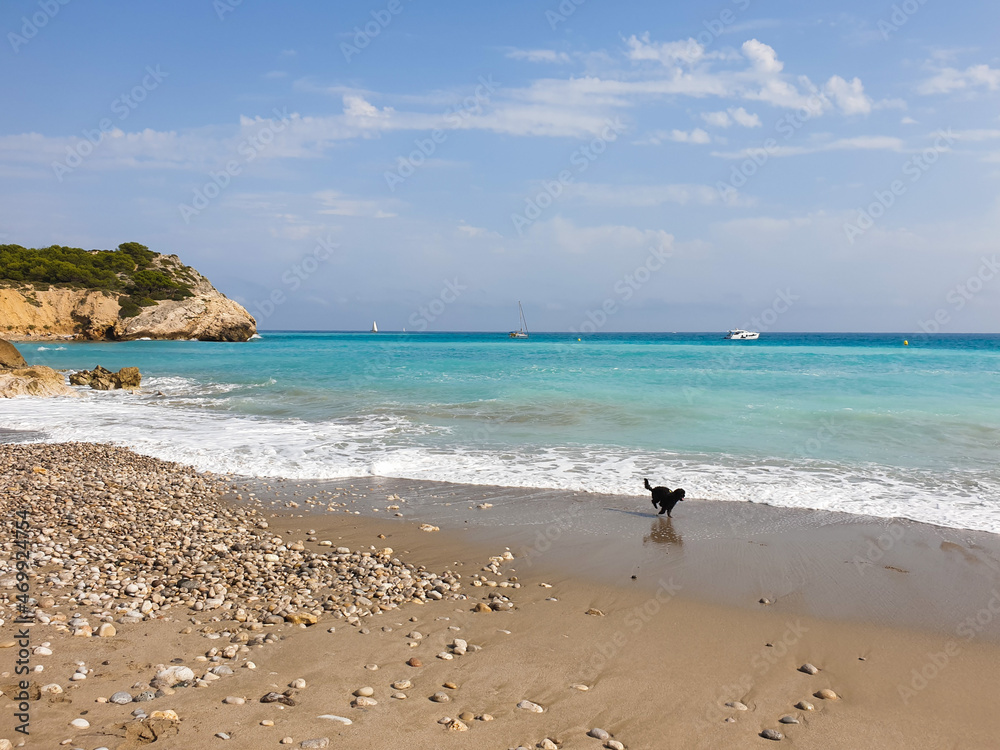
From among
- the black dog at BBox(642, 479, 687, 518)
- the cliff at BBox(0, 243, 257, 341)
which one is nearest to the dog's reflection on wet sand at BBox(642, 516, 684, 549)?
the black dog at BBox(642, 479, 687, 518)

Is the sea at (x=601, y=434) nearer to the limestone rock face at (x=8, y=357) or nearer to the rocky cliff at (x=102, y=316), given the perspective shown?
the limestone rock face at (x=8, y=357)

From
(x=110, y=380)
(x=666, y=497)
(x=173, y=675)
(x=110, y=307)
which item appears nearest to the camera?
(x=173, y=675)

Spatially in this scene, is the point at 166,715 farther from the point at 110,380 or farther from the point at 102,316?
the point at 102,316

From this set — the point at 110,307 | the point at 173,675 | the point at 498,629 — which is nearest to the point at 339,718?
the point at 173,675

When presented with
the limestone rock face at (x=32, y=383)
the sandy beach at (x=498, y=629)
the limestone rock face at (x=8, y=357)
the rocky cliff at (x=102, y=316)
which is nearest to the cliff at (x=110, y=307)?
the rocky cliff at (x=102, y=316)

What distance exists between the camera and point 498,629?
4.91 meters

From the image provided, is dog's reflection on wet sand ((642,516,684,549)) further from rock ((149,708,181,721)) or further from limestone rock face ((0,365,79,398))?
limestone rock face ((0,365,79,398))

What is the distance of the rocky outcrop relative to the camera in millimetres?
24781

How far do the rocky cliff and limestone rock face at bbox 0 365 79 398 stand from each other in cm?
5090

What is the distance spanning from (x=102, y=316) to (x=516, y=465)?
251 feet

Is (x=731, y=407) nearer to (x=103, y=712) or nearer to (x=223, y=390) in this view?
(x=103, y=712)

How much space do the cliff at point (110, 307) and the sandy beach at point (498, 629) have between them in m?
73.5

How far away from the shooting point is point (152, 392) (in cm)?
2386

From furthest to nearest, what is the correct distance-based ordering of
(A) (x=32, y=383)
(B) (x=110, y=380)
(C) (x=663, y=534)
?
(B) (x=110, y=380), (A) (x=32, y=383), (C) (x=663, y=534)
